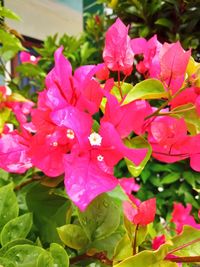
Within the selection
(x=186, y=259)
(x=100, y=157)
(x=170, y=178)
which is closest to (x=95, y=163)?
(x=100, y=157)

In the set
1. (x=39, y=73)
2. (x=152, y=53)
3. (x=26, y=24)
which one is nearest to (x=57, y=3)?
(x=26, y=24)

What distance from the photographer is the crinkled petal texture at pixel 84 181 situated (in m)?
0.28

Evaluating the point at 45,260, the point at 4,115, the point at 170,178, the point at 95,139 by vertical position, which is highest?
the point at 95,139

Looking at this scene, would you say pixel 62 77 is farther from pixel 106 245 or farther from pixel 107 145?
pixel 106 245

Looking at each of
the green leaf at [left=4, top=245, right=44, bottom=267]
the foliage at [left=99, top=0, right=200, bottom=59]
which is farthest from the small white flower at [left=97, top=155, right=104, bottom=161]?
the foliage at [left=99, top=0, right=200, bottom=59]

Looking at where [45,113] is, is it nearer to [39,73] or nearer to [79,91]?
[79,91]

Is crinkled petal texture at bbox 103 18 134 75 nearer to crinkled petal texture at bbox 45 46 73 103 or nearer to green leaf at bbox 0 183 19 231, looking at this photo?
crinkled petal texture at bbox 45 46 73 103

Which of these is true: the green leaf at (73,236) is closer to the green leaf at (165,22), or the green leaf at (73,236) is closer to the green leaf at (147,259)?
the green leaf at (147,259)

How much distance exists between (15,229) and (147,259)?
16 centimetres

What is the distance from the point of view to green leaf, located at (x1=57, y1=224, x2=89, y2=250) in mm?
365

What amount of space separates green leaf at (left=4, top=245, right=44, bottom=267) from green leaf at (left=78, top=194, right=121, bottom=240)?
0.19 ft

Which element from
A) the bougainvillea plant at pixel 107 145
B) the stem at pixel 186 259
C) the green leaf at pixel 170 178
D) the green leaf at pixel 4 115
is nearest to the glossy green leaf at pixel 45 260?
the bougainvillea plant at pixel 107 145

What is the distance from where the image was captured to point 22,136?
0.40 meters

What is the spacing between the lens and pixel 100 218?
378mm
